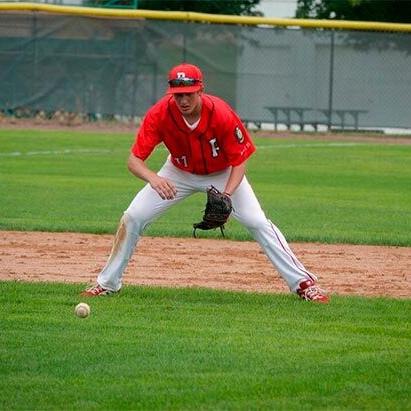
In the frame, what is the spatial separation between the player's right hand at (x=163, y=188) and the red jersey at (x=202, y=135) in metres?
0.21

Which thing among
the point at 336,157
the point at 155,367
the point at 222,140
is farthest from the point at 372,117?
the point at 155,367

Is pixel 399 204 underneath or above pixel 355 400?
underneath

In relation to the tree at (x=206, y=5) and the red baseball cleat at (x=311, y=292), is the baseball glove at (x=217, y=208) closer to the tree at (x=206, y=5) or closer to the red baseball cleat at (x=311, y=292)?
the red baseball cleat at (x=311, y=292)

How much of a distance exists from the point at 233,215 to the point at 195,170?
0.41 metres

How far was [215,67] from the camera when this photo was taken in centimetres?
2791

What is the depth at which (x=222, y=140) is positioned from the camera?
28.8ft

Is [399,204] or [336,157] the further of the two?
[336,157]

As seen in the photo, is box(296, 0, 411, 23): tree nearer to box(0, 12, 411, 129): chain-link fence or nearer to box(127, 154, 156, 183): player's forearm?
box(0, 12, 411, 129): chain-link fence

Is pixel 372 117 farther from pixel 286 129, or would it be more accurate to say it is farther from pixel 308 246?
pixel 308 246

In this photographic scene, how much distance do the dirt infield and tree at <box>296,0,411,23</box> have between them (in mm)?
20305

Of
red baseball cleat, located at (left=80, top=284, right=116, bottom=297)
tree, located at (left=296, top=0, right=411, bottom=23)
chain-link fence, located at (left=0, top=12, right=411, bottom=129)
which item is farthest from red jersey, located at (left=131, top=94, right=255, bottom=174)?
tree, located at (left=296, top=0, right=411, bottom=23)

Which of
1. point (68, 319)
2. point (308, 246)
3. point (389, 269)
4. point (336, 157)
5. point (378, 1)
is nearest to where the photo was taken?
point (68, 319)

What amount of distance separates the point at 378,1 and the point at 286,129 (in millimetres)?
5431

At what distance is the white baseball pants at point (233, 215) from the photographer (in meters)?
8.91
